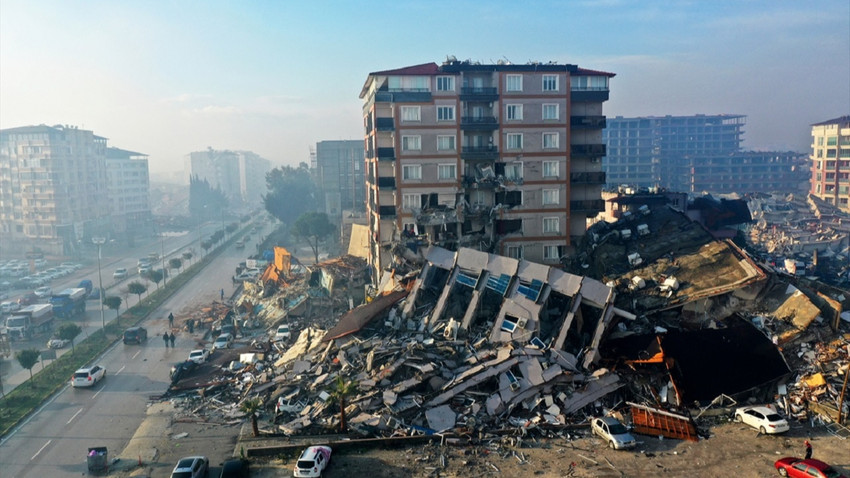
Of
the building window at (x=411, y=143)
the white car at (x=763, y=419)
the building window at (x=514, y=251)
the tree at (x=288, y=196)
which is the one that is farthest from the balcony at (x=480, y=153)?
the tree at (x=288, y=196)

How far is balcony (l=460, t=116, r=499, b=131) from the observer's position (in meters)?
48.5

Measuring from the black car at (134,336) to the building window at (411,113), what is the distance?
2703 centimetres

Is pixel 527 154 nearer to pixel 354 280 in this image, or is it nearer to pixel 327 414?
pixel 354 280

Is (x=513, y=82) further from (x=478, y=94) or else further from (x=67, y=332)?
(x=67, y=332)

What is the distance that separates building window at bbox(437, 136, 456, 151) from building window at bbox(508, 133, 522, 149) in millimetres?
4423

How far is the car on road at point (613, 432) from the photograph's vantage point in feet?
83.9

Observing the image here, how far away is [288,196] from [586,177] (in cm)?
8125

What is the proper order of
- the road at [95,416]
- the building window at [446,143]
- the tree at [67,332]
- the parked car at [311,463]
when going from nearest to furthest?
the parked car at [311,463] → the road at [95,416] → the tree at [67,332] → the building window at [446,143]

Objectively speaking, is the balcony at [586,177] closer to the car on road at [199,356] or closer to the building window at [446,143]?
the building window at [446,143]

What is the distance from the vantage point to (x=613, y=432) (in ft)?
85.4

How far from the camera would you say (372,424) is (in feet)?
92.1

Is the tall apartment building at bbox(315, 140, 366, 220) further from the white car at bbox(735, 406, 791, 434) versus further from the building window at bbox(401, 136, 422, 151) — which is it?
the white car at bbox(735, 406, 791, 434)

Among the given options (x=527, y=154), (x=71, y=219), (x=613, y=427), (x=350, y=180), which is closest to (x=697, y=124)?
(x=350, y=180)

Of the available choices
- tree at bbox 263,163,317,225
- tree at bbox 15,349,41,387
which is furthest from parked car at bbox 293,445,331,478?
tree at bbox 263,163,317,225
